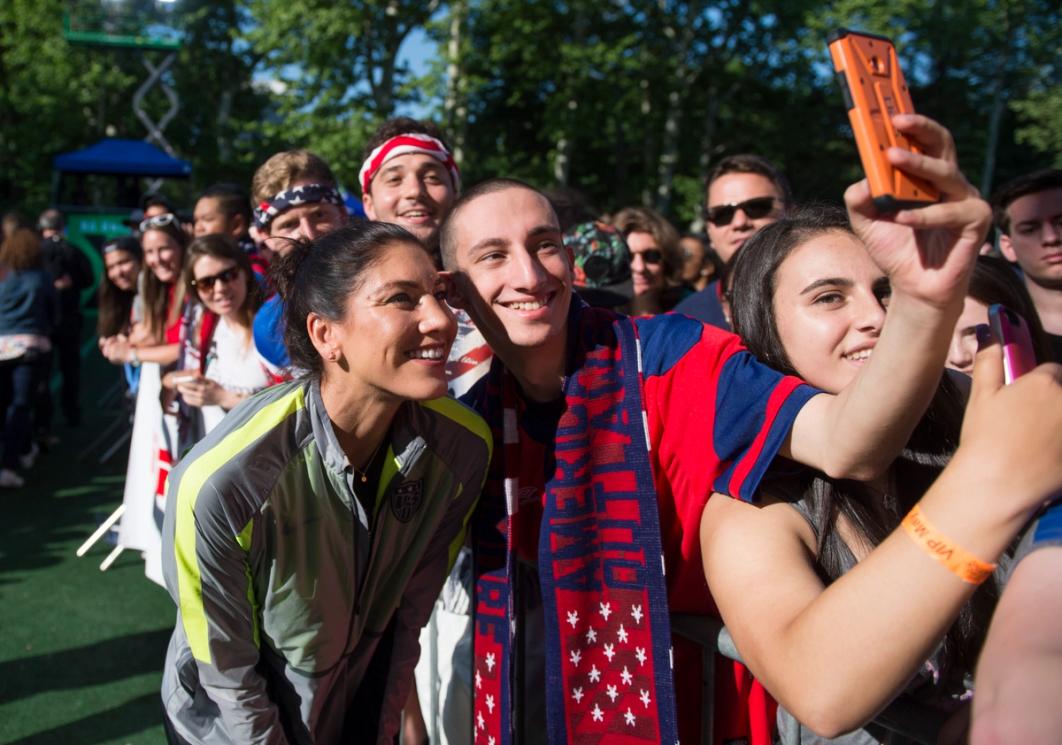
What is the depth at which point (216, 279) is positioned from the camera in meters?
3.98

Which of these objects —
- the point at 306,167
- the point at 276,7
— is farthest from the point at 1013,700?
the point at 276,7

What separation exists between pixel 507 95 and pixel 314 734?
25.8 metres

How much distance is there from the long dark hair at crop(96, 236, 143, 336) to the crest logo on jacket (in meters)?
4.67

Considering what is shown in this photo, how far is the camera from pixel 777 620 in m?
1.32

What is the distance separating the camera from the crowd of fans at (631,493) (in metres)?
1.14

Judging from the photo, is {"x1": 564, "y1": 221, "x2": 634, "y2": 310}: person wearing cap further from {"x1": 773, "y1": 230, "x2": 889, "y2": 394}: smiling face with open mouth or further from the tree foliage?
the tree foliage

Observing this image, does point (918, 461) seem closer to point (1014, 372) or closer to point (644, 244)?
point (1014, 372)

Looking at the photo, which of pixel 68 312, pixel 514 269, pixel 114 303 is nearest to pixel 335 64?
pixel 68 312

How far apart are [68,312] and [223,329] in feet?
20.0

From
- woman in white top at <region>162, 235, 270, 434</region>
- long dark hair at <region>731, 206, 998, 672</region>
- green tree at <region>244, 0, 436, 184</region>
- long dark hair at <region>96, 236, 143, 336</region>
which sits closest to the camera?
A: long dark hair at <region>731, 206, 998, 672</region>

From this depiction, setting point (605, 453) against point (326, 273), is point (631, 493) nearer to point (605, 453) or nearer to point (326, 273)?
point (605, 453)

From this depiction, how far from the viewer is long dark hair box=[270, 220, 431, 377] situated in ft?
6.79

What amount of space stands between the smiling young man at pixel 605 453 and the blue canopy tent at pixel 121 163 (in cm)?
1775

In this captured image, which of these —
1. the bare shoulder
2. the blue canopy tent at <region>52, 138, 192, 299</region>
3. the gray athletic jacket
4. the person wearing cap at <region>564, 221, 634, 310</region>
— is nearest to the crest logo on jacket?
the gray athletic jacket
